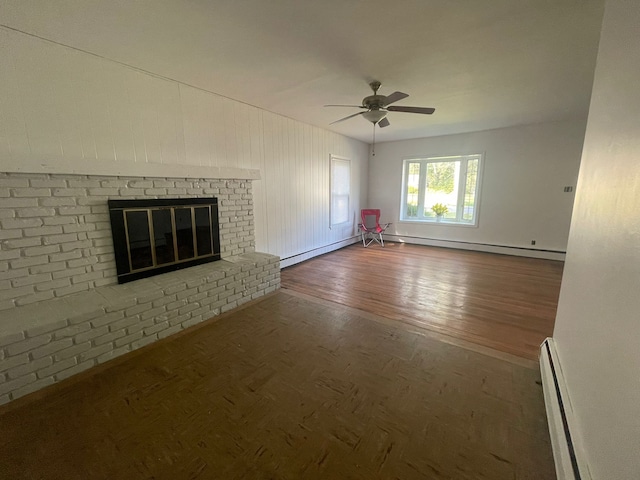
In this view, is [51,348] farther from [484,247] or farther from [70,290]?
[484,247]

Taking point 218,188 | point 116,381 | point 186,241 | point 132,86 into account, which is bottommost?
point 116,381

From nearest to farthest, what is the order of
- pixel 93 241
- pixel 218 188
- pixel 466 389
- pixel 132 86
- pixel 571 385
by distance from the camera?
1. pixel 571 385
2. pixel 466 389
3. pixel 93 241
4. pixel 132 86
5. pixel 218 188

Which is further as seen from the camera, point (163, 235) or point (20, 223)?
point (163, 235)

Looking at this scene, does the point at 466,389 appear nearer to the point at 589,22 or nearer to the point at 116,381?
the point at 116,381

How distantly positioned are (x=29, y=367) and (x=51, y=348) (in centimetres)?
14

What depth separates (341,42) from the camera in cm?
209

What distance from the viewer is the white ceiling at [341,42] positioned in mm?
1706

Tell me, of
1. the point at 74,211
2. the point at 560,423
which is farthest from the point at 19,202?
the point at 560,423

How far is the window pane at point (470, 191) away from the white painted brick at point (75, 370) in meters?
6.53

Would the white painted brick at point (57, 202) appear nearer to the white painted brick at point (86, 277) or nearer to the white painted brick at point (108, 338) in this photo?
the white painted brick at point (86, 277)

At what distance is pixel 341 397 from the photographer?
1.71m

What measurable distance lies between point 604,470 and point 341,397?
1207 mm

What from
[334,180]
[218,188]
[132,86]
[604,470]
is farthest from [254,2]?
[334,180]

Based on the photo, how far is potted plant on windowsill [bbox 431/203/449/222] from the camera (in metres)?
6.04
